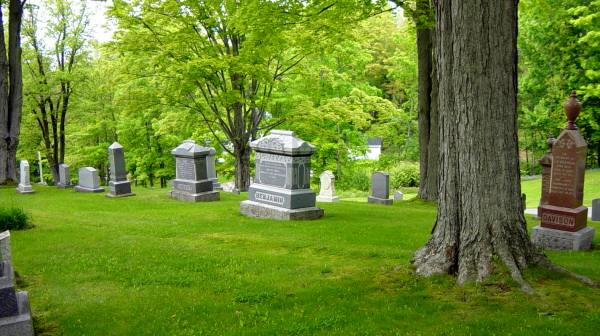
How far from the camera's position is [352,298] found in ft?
19.6

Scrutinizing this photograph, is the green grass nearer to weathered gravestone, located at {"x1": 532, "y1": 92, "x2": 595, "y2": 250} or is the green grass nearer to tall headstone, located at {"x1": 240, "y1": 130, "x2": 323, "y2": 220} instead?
tall headstone, located at {"x1": 240, "y1": 130, "x2": 323, "y2": 220}

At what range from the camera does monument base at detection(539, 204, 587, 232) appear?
8992mm

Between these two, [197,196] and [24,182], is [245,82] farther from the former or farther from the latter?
[24,182]

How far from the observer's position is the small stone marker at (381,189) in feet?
57.5

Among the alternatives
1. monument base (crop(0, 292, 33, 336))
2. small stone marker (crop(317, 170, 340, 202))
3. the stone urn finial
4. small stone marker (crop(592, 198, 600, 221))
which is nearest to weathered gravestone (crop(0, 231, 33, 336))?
monument base (crop(0, 292, 33, 336))

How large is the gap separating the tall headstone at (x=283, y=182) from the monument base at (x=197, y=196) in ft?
11.1

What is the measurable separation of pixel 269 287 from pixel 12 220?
23.4ft

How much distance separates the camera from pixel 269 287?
651 centimetres

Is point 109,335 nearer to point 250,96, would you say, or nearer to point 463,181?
point 463,181

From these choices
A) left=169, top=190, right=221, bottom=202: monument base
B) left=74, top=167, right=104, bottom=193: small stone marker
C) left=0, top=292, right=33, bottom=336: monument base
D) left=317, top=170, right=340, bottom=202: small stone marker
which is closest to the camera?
left=0, top=292, right=33, bottom=336: monument base

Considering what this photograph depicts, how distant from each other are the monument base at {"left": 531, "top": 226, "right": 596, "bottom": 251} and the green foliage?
10320 mm

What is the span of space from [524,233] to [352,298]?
2257mm

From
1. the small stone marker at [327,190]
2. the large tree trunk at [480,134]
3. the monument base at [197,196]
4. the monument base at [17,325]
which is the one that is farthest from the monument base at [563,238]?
the small stone marker at [327,190]

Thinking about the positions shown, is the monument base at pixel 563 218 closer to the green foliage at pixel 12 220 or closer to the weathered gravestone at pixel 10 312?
the weathered gravestone at pixel 10 312
